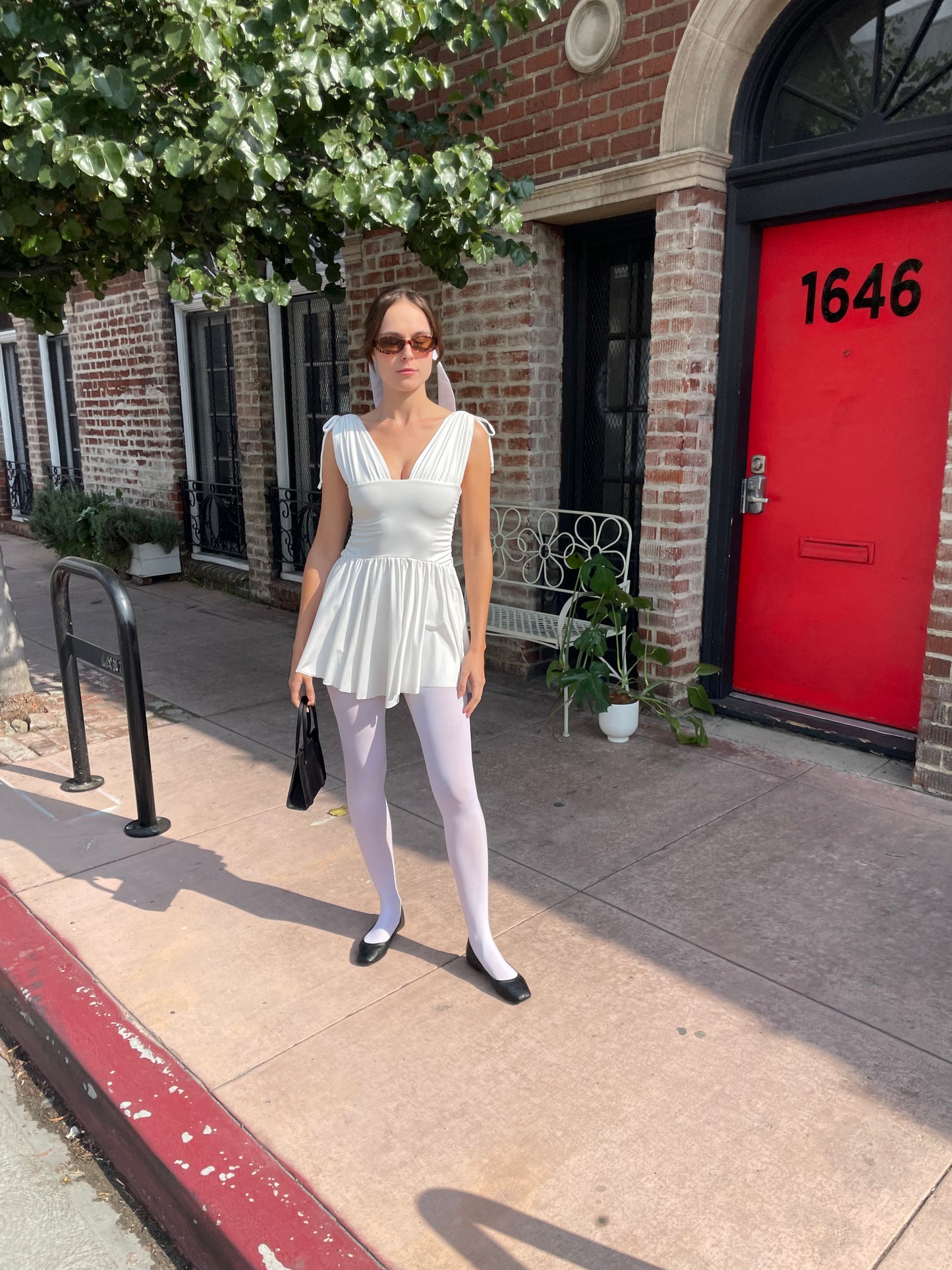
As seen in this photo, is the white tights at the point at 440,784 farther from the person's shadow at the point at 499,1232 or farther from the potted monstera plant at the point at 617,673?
the potted monstera plant at the point at 617,673

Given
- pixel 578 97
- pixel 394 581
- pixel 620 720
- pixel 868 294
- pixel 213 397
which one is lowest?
pixel 620 720

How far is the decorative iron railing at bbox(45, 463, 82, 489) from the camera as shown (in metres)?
11.5

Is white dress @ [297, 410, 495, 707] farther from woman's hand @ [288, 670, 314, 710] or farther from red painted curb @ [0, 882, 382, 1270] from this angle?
red painted curb @ [0, 882, 382, 1270]

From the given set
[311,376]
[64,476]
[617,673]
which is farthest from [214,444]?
[617,673]

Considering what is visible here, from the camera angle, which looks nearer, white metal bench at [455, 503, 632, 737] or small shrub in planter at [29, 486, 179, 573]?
white metal bench at [455, 503, 632, 737]

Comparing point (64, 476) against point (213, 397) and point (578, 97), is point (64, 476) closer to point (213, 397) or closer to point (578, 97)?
point (213, 397)

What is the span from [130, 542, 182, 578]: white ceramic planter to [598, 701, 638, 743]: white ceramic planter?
5.74m

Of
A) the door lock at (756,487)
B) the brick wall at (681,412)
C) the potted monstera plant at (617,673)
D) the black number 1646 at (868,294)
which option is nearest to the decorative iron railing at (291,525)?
the potted monstera plant at (617,673)

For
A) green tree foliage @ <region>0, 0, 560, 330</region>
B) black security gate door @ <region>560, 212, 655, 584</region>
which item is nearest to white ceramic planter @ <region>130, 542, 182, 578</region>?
green tree foliage @ <region>0, 0, 560, 330</region>

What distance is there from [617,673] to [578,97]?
2.97 m

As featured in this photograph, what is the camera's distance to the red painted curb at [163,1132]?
201 cm

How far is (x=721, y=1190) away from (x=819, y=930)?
1176 millimetres

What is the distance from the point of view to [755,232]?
461cm

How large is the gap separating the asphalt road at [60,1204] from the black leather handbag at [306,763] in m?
1.03
